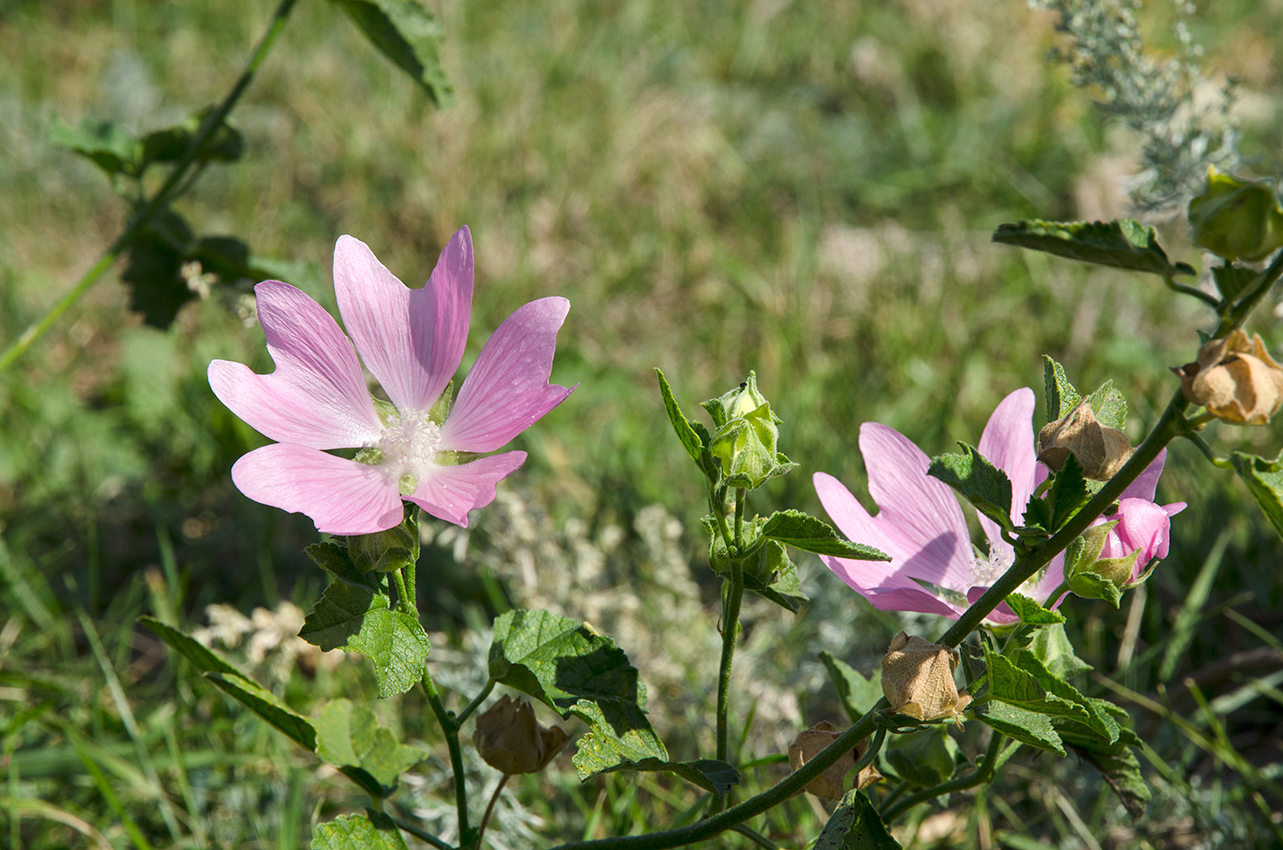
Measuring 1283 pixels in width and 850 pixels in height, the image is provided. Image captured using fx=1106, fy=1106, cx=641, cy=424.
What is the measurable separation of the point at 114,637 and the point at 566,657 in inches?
57.4

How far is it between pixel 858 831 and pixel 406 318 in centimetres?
65

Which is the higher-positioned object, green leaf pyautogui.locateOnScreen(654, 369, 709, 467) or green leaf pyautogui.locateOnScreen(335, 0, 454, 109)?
green leaf pyautogui.locateOnScreen(335, 0, 454, 109)

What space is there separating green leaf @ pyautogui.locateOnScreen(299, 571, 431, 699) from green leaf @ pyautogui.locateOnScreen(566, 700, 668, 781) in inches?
6.2

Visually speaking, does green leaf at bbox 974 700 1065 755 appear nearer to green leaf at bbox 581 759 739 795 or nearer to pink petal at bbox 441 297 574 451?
green leaf at bbox 581 759 739 795

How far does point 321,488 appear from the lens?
38.7 inches

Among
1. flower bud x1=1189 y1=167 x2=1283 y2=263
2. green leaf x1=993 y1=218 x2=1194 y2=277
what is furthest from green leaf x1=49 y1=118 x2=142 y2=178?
flower bud x1=1189 y1=167 x2=1283 y2=263

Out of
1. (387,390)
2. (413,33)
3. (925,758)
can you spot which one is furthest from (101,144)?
(925,758)

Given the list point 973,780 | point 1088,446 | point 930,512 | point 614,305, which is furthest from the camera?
point 614,305

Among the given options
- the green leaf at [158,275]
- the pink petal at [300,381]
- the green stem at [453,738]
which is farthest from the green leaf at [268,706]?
the green leaf at [158,275]

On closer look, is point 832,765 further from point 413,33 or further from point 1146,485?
point 413,33

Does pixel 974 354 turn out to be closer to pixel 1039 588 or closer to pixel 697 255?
pixel 697 255

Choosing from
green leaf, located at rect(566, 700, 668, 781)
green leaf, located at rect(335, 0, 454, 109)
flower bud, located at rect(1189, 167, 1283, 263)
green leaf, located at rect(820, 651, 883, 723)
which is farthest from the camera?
green leaf, located at rect(335, 0, 454, 109)

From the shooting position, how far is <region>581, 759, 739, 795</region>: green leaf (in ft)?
3.24

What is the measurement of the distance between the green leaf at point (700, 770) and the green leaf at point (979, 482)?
34 centimetres
